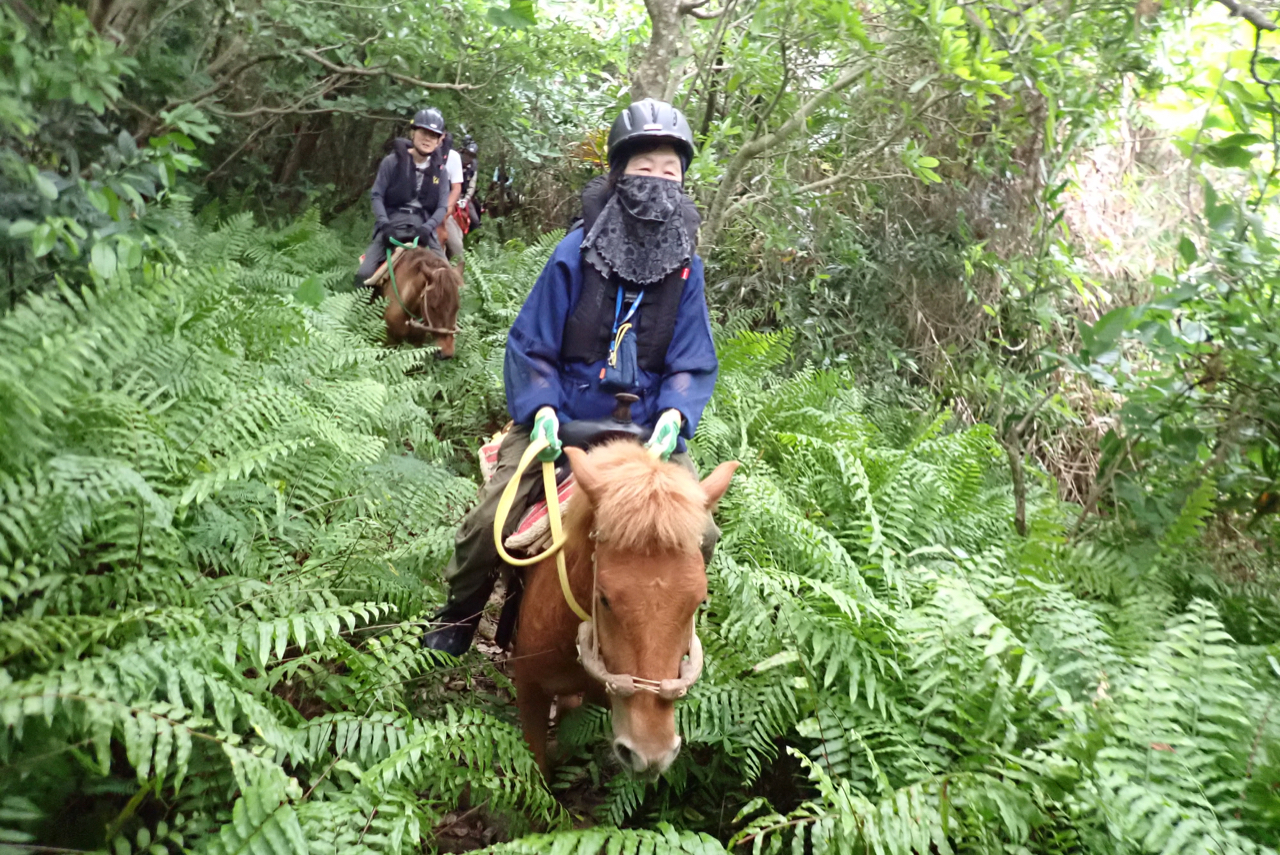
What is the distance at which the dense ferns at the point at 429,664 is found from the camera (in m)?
2.61

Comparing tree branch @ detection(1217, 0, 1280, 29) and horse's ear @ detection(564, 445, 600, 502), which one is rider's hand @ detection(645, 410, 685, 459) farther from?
tree branch @ detection(1217, 0, 1280, 29)

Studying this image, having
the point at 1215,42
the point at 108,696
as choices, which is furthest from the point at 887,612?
the point at 1215,42

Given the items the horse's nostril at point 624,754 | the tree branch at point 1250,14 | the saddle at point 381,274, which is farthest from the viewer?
the saddle at point 381,274

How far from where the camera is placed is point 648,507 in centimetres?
269

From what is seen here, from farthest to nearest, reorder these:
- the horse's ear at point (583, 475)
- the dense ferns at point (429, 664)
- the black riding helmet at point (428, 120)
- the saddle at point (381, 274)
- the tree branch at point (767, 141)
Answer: the black riding helmet at point (428, 120), the saddle at point (381, 274), the tree branch at point (767, 141), the horse's ear at point (583, 475), the dense ferns at point (429, 664)

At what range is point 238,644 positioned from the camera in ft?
9.93

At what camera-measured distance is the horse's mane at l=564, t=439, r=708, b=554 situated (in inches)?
106

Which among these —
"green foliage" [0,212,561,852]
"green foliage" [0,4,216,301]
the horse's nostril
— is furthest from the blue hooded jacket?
"green foliage" [0,4,216,301]

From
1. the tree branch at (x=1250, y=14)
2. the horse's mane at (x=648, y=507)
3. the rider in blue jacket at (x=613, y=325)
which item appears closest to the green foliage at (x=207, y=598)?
the rider in blue jacket at (x=613, y=325)

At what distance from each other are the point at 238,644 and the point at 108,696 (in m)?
0.66

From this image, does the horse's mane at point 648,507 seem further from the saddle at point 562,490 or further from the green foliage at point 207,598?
the green foliage at point 207,598

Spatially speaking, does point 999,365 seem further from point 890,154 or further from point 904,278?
point 890,154

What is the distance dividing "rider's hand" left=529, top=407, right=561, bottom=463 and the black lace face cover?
0.70 metres

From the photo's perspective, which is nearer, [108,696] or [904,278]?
[108,696]
